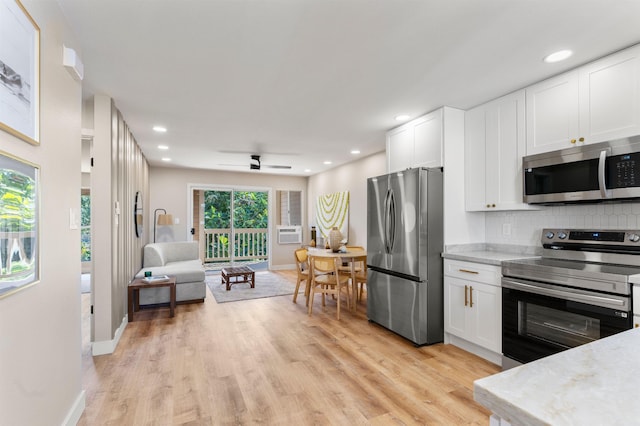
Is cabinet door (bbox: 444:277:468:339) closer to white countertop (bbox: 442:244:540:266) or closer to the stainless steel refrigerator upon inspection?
the stainless steel refrigerator

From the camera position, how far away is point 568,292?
2180mm

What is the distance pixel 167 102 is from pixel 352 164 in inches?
150

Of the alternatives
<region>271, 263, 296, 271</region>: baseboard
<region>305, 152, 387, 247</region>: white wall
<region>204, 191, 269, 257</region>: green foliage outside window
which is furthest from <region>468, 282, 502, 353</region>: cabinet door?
<region>204, 191, 269, 257</region>: green foliage outside window

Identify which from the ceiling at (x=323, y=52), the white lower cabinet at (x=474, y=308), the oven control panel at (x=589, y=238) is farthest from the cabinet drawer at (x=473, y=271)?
the ceiling at (x=323, y=52)

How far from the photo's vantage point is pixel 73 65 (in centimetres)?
190

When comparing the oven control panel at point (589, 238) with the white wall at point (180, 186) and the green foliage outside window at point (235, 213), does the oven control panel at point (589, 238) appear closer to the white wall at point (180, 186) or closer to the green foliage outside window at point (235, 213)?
the white wall at point (180, 186)

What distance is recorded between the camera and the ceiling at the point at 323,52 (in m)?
1.82

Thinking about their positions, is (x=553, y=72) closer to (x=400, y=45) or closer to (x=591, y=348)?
(x=400, y=45)

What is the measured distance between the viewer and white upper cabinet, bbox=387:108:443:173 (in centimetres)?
337

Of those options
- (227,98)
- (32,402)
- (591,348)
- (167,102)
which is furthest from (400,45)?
(32,402)

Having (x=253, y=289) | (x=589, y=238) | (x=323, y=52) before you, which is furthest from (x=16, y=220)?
(x=253, y=289)

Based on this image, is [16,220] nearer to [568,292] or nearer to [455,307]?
[568,292]

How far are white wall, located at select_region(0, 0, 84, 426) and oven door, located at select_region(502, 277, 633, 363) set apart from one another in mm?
3048

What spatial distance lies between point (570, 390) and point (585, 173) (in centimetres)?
240
